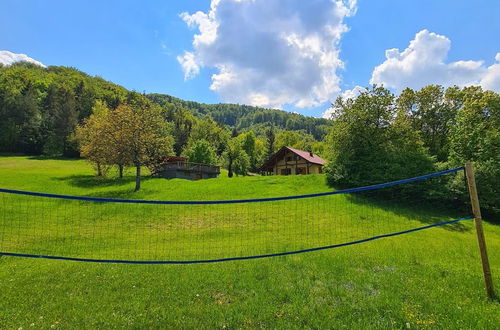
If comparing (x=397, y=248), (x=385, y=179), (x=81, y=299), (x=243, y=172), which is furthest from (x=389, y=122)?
(x=243, y=172)

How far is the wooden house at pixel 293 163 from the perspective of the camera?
47.3 meters

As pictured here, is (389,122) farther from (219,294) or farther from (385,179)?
(219,294)

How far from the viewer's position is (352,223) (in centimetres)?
1836

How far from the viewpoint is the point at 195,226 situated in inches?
629

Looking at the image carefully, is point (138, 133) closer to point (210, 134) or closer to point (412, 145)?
point (412, 145)

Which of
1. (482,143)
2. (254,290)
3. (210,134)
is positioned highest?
(210,134)

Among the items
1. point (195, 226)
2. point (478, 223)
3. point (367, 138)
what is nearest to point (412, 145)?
point (367, 138)

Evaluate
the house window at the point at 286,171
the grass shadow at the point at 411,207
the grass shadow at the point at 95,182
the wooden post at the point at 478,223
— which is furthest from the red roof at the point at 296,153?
the wooden post at the point at 478,223

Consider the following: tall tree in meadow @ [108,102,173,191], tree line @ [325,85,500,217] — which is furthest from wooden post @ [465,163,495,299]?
tall tree in meadow @ [108,102,173,191]

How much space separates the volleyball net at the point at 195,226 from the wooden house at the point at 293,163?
70.7ft

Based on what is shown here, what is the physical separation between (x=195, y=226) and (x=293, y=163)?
114ft

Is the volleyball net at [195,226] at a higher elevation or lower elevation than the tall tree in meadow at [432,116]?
lower

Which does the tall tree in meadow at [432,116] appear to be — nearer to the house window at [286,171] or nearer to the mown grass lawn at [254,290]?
the house window at [286,171]

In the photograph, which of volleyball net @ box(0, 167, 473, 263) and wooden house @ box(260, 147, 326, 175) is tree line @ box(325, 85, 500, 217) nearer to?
volleyball net @ box(0, 167, 473, 263)
